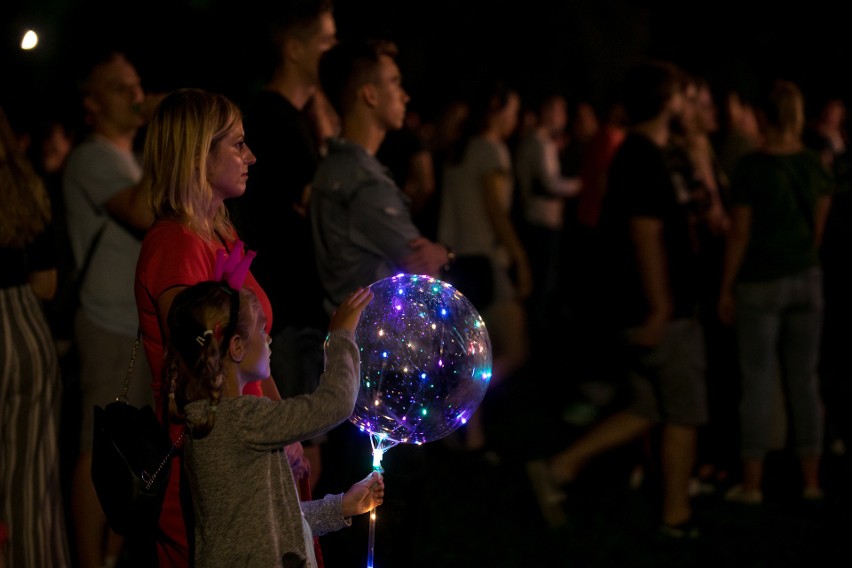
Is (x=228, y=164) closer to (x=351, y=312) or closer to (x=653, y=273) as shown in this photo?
(x=351, y=312)

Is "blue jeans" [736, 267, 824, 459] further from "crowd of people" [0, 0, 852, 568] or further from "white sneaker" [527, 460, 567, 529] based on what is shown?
"white sneaker" [527, 460, 567, 529]

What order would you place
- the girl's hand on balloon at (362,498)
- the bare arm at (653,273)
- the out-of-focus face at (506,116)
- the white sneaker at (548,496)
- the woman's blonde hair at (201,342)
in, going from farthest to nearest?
1. the out-of-focus face at (506,116)
2. the white sneaker at (548,496)
3. the bare arm at (653,273)
4. the girl's hand on balloon at (362,498)
5. the woman's blonde hair at (201,342)

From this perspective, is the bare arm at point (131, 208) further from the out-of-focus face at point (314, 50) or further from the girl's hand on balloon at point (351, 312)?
the girl's hand on balloon at point (351, 312)

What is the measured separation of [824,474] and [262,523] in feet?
15.3

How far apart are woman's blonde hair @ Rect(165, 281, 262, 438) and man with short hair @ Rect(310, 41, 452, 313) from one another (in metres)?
1.39

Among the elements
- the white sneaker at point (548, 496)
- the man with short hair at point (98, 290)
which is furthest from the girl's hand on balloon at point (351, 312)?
the white sneaker at point (548, 496)

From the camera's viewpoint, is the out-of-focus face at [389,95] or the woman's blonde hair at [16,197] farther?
the out-of-focus face at [389,95]

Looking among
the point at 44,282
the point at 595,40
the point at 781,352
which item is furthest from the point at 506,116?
the point at 595,40

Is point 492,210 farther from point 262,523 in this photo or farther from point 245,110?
point 262,523

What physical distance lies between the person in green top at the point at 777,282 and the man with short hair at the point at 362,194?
250cm

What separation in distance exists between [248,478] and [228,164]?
0.89 metres

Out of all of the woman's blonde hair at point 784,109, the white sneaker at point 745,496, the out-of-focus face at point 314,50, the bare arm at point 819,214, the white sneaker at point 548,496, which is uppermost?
the out-of-focus face at point 314,50

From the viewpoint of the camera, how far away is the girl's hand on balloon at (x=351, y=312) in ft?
9.37

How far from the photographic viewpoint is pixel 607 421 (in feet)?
18.2
